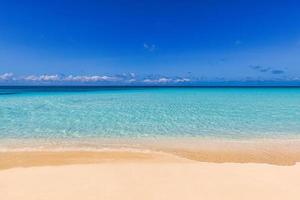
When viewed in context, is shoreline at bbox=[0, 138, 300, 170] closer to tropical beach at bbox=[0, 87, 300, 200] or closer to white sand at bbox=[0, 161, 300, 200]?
tropical beach at bbox=[0, 87, 300, 200]

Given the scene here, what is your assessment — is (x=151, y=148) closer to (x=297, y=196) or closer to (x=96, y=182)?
(x=96, y=182)

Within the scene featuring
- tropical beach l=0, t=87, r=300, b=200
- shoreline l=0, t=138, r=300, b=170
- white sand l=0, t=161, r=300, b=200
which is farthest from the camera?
shoreline l=0, t=138, r=300, b=170

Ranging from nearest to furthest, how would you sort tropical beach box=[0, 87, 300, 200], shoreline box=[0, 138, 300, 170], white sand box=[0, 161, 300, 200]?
white sand box=[0, 161, 300, 200], tropical beach box=[0, 87, 300, 200], shoreline box=[0, 138, 300, 170]

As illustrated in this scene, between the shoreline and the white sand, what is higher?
the white sand

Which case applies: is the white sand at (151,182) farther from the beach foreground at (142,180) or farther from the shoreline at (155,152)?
the shoreline at (155,152)

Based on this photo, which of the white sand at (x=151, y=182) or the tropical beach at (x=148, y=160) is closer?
the white sand at (x=151, y=182)

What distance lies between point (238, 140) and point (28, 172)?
18.0ft

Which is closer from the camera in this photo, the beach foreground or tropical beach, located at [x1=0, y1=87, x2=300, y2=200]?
the beach foreground

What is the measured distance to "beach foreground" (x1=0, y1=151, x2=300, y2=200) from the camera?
3.35 metres

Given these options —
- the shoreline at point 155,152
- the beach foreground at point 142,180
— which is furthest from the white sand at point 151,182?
the shoreline at point 155,152

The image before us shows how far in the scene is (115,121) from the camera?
9.75 metres

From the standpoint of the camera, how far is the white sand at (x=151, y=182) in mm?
3326

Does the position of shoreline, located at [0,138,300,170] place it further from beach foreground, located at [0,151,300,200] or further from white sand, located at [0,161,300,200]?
white sand, located at [0,161,300,200]

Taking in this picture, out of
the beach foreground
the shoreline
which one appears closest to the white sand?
the beach foreground
